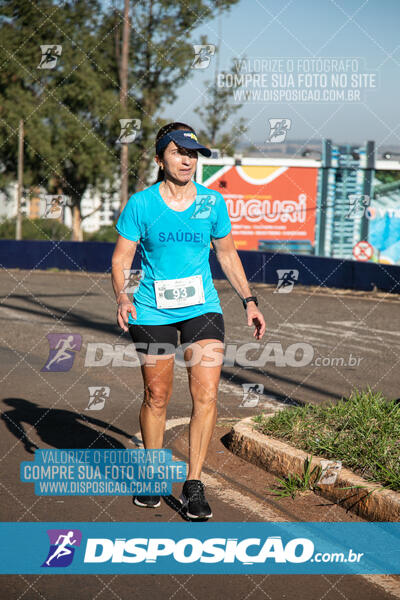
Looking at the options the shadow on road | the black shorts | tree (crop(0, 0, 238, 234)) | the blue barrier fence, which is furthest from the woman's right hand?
tree (crop(0, 0, 238, 234))

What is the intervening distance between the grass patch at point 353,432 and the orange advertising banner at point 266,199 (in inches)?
1257

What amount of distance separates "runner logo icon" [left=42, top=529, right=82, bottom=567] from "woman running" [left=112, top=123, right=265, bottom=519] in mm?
571

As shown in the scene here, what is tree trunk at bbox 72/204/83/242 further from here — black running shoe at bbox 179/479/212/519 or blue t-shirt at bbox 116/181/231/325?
black running shoe at bbox 179/479/212/519

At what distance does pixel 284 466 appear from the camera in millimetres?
5379

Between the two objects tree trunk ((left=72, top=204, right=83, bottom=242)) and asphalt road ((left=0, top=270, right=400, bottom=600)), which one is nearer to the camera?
asphalt road ((left=0, top=270, right=400, bottom=600))

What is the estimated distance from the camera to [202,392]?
15.9 ft

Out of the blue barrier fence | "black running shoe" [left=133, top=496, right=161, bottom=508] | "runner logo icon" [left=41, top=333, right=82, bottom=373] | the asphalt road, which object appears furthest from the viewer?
the blue barrier fence

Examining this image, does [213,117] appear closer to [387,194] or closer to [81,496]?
[387,194]

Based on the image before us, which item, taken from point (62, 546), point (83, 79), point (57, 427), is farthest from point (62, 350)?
point (83, 79)

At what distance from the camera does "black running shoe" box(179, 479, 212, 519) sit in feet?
14.9

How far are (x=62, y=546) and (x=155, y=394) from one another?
3.48 ft

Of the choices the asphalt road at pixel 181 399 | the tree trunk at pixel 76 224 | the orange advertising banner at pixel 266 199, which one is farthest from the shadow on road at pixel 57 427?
the tree trunk at pixel 76 224

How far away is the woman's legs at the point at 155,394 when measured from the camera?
16.0 feet

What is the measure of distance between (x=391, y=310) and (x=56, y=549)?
46.4 ft
